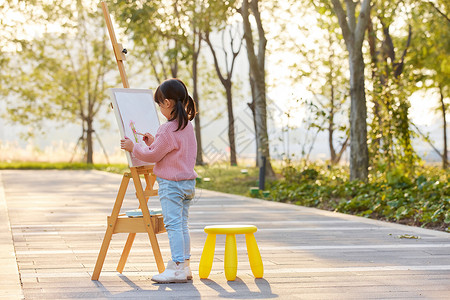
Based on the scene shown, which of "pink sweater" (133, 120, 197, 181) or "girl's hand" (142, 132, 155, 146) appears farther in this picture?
"girl's hand" (142, 132, 155, 146)

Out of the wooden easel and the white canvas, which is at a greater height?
the white canvas

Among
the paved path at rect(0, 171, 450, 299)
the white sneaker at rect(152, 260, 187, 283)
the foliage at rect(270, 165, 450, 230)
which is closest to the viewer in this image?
the paved path at rect(0, 171, 450, 299)

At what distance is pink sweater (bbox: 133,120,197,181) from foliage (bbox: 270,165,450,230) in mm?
4258

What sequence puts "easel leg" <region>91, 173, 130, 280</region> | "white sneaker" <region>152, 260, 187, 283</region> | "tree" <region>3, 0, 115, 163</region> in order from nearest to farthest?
"white sneaker" <region>152, 260, 187, 283</region>
"easel leg" <region>91, 173, 130, 280</region>
"tree" <region>3, 0, 115, 163</region>

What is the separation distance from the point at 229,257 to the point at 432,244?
2779 millimetres

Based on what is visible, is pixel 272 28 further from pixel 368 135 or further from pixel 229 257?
pixel 229 257

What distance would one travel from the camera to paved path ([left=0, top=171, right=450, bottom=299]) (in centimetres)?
528

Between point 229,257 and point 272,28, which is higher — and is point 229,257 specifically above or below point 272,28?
below

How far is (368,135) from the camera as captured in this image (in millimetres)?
13992

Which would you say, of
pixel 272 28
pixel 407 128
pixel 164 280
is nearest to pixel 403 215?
pixel 407 128

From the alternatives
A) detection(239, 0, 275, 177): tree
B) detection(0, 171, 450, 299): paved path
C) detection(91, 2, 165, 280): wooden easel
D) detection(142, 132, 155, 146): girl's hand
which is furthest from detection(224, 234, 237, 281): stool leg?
detection(239, 0, 275, 177): tree

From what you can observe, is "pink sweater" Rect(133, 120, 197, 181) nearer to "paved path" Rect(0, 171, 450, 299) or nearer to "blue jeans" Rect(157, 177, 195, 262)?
"blue jeans" Rect(157, 177, 195, 262)

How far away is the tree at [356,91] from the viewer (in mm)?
13531

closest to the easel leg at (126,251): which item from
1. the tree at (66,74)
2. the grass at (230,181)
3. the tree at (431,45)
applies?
the grass at (230,181)
